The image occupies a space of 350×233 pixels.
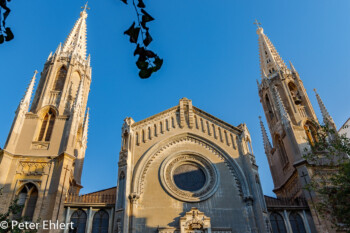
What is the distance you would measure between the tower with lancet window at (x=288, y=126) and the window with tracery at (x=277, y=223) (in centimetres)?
213

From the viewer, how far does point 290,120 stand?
25844 mm

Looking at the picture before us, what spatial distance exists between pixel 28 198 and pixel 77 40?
20.3 meters

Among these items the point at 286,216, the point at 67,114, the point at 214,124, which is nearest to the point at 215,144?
the point at 214,124

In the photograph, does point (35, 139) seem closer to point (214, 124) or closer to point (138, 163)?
point (138, 163)

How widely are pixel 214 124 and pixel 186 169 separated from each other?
15.4ft

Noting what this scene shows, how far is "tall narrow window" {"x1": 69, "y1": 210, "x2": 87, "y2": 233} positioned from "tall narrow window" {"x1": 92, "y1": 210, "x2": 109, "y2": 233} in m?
0.64

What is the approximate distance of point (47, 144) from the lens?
2120 centimetres

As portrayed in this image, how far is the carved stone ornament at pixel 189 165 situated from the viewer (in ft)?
62.9

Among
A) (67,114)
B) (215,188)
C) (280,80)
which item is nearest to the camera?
(215,188)

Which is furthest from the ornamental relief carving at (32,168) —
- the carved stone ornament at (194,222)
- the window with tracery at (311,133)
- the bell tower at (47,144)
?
the window with tracery at (311,133)

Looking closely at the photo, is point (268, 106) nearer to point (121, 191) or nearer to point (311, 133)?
point (311, 133)

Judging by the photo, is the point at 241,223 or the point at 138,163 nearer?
the point at 241,223

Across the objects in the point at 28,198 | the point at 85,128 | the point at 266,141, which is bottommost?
the point at 28,198

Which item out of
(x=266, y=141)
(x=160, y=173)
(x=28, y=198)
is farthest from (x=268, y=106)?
(x=28, y=198)
